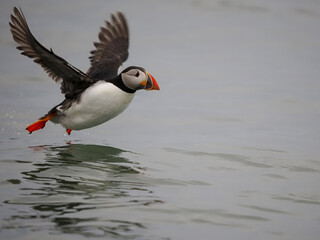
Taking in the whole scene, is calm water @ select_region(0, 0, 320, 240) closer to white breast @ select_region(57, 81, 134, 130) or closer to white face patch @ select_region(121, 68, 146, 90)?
white breast @ select_region(57, 81, 134, 130)

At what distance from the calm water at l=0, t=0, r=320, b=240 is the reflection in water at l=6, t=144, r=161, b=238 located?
0.02 meters

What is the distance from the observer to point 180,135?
838 cm

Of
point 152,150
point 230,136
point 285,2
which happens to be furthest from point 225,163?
point 285,2

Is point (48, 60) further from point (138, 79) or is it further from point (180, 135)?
point (180, 135)

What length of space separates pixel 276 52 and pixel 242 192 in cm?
822

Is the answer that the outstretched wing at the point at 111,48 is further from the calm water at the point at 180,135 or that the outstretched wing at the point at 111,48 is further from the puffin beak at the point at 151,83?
the puffin beak at the point at 151,83

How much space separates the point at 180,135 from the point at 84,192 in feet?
11.2

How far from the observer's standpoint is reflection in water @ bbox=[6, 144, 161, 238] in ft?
14.2

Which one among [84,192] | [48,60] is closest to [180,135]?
[48,60]

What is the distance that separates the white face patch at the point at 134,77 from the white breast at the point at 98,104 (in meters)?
0.16

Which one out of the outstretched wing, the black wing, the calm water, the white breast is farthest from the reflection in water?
the outstretched wing

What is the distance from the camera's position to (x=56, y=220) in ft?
14.2

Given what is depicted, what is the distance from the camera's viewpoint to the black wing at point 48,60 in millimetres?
6125

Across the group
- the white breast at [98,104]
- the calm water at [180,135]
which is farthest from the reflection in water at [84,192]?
the white breast at [98,104]
